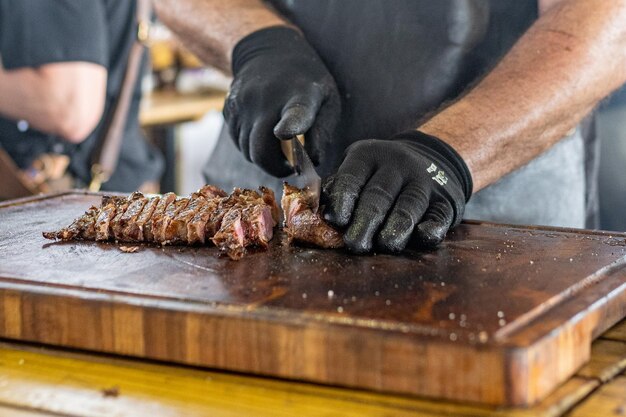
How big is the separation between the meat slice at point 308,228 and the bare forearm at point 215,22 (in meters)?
1.01

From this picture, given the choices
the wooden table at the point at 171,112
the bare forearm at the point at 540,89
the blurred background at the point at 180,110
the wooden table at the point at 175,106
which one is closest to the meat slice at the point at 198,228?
the bare forearm at the point at 540,89

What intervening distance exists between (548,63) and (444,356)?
1.46 m

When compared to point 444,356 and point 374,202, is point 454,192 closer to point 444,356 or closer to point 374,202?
point 374,202

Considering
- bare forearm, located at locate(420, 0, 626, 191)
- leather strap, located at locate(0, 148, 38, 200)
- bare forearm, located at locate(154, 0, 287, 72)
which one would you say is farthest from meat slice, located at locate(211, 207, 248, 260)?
leather strap, located at locate(0, 148, 38, 200)

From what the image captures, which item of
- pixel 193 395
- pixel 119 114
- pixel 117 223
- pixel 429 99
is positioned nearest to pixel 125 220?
pixel 117 223

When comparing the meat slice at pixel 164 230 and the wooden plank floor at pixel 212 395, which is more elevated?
the meat slice at pixel 164 230

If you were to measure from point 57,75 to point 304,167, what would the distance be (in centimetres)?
277

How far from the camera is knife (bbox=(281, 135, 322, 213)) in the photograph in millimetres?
2371

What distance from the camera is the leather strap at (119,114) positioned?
5176mm

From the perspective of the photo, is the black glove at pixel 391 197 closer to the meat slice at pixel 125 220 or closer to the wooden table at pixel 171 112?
the meat slice at pixel 125 220

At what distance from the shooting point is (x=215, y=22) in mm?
3467

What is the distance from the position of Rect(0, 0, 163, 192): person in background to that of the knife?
247 centimetres

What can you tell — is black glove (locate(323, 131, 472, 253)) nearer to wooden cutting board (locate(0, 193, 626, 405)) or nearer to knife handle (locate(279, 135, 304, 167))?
wooden cutting board (locate(0, 193, 626, 405))

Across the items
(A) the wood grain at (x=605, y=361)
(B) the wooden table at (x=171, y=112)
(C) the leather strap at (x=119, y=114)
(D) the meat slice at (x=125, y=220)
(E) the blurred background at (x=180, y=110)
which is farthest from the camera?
(E) the blurred background at (x=180, y=110)
